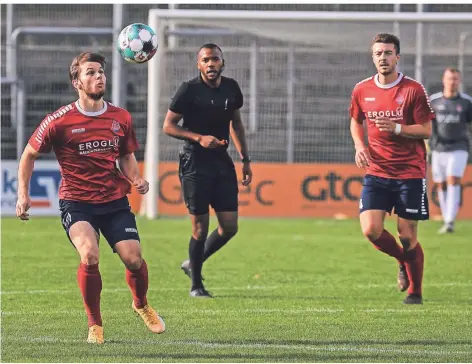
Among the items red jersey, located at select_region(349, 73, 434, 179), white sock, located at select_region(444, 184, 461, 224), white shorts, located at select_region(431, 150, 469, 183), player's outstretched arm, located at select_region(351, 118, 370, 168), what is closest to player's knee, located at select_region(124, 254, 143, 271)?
player's outstretched arm, located at select_region(351, 118, 370, 168)

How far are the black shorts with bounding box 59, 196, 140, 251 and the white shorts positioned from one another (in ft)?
34.4

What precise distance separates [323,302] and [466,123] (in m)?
8.44

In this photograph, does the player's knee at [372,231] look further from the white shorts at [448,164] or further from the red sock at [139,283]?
the white shorts at [448,164]

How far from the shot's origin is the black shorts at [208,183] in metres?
11.1

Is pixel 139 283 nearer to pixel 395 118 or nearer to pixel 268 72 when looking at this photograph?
pixel 395 118

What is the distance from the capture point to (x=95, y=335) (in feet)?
27.2

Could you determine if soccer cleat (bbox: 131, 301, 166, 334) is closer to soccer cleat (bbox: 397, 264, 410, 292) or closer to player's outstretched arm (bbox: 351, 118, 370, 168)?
player's outstretched arm (bbox: 351, 118, 370, 168)

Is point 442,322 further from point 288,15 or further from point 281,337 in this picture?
point 288,15

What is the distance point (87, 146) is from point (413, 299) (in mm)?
3558

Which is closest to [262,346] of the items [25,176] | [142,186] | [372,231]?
[142,186]

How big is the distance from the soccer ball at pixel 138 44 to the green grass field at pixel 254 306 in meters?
2.17

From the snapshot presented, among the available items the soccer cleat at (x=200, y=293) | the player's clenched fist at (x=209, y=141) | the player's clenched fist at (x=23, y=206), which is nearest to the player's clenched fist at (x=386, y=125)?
the player's clenched fist at (x=209, y=141)

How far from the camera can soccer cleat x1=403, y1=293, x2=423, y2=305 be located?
1060 cm

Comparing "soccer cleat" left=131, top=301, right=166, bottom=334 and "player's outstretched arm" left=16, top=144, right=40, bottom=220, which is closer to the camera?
"player's outstretched arm" left=16, top=144, right=40, bottom=220
